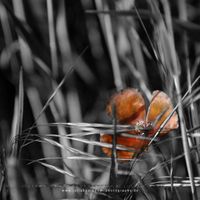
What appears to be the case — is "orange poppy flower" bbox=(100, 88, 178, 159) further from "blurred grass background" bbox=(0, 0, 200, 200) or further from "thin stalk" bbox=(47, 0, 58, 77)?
"thin stalk" bbox=(47, 0, 58, 77)

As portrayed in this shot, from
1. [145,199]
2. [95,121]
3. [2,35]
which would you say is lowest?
[145,199]

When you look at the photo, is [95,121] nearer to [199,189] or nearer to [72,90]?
[72,90]

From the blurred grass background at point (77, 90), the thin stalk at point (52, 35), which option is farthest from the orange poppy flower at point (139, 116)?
the thin stalk at point (52, 35)

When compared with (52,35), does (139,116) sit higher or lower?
lower

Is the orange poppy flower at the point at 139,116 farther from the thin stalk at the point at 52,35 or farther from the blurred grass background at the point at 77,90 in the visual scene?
the thin stalk at the point at 52,35

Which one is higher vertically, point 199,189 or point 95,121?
point 95,121

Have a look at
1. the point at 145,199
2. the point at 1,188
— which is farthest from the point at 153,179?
the point at 1,188

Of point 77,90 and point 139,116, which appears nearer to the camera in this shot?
point 139,116
